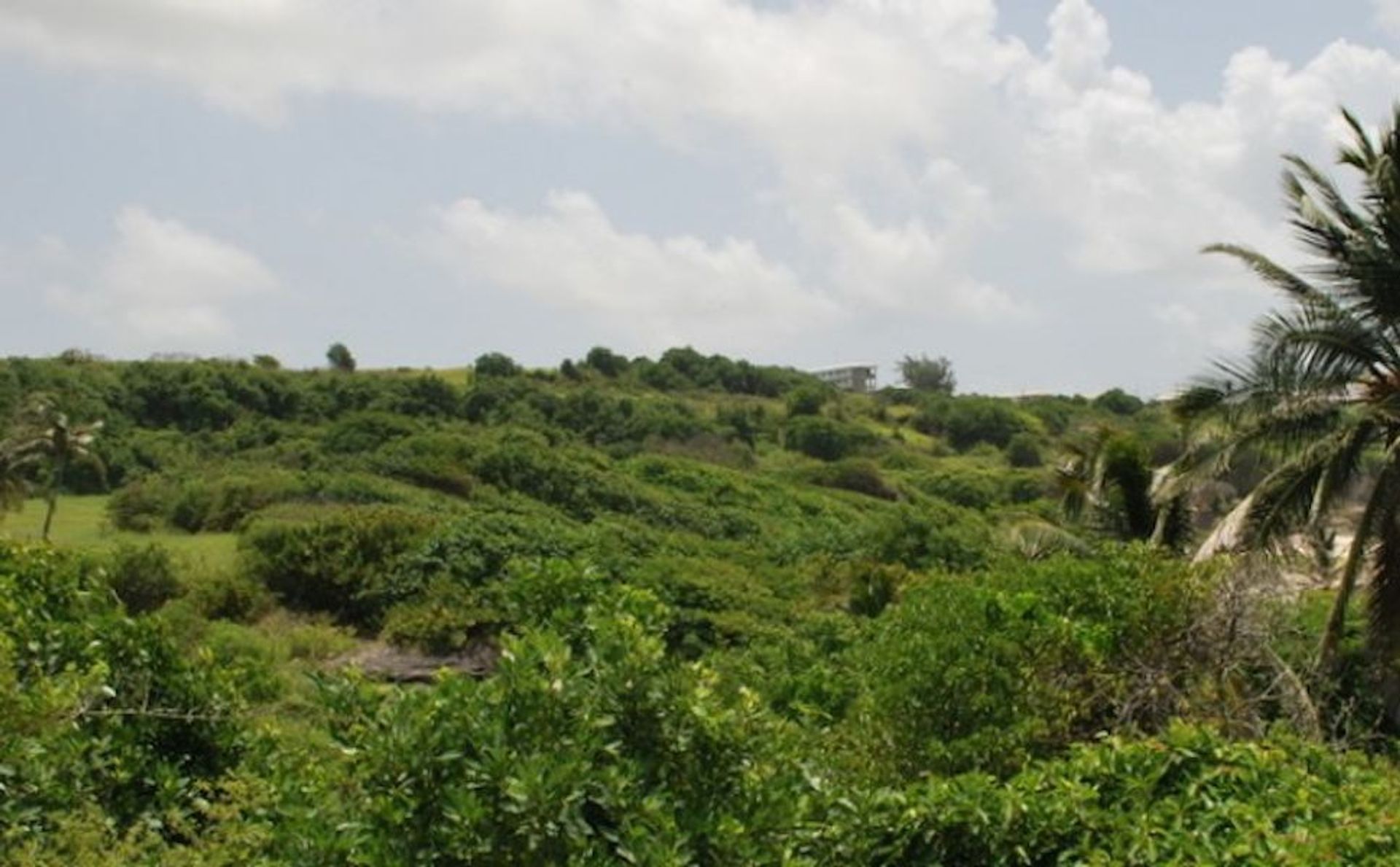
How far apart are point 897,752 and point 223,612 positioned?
26.3 m

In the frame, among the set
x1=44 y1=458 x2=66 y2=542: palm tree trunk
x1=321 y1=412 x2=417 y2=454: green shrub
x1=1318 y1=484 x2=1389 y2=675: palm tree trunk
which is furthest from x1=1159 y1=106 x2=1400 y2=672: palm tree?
x1=321 y1=412 x2=417 y2=454: green shrub

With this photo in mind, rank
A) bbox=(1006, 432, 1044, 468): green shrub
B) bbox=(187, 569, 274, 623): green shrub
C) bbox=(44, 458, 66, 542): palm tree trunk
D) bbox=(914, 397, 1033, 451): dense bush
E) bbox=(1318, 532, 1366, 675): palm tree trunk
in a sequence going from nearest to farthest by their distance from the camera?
bbox=(1318, 532, 1366, 675): palm tree trunk < bbox=(187, 569, 274, 623): green shrub < bbox=(44, 458, 66, 542): palm tree trunk < bbox=(1006, 432, 1044, 468): green shrub < bbox=(914, 397, 1033, 451): dense bush

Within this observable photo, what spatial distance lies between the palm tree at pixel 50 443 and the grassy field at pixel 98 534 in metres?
0.45

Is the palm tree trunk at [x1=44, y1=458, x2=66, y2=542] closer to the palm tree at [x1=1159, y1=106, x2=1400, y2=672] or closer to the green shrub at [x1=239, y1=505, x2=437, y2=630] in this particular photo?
the green shrub at [x1=239, y1=505, x2=437, y2=630]

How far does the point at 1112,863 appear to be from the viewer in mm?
6738

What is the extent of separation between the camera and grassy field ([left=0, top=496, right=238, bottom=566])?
41.1m

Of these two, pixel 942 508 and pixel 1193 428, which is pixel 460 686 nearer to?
pixel 1193 428

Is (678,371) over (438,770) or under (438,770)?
over

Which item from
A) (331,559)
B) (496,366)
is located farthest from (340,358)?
(331,559)

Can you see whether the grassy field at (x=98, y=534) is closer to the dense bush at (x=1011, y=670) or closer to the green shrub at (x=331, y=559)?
the green shrub at (x=331, y=559)

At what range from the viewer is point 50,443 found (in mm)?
44188

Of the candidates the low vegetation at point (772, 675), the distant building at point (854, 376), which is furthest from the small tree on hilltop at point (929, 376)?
the low vegetation at point (772, 675)

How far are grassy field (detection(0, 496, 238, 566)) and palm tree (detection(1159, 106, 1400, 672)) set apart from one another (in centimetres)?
2811

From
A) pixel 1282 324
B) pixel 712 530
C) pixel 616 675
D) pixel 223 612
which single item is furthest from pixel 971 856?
pixel 712 530
